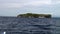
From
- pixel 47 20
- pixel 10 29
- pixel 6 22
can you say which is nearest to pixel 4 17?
pixel 6 22

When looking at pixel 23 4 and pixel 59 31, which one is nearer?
pixel 23 4

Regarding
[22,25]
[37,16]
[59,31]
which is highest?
[37,16]

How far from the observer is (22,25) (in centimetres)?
259

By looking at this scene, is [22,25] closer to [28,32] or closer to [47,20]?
[28,32]

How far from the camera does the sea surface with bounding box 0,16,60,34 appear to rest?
2.50m

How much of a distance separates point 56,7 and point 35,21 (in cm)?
50

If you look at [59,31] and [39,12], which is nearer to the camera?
[39,12]

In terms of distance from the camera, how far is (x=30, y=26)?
8.51ft

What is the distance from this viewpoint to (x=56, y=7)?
253 centimetres

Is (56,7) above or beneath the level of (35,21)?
above

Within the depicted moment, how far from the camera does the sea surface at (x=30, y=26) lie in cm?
250

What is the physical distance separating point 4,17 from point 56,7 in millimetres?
1037

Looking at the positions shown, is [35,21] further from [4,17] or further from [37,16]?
[4,17]

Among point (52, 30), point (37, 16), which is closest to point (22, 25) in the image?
point (37, 16)
